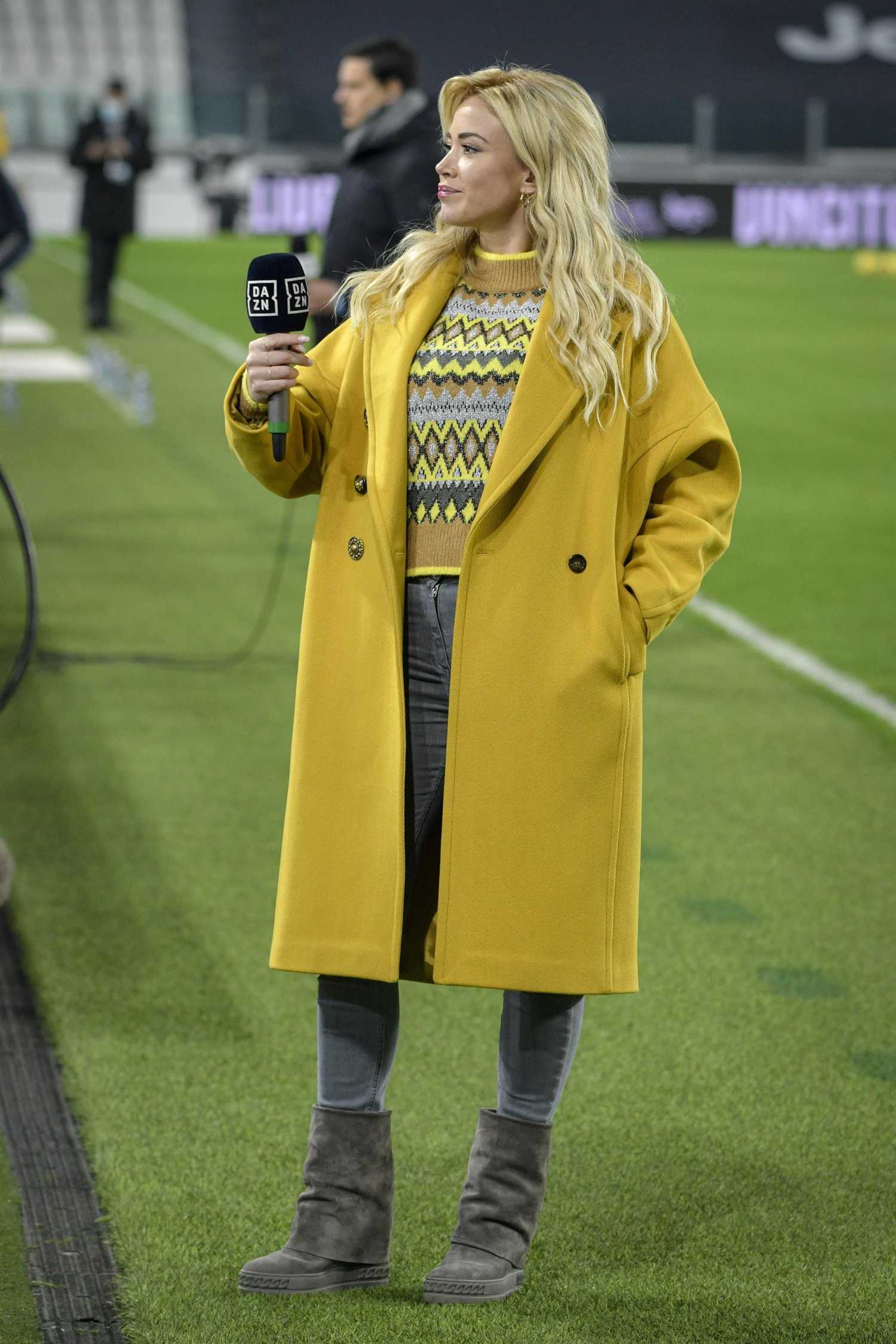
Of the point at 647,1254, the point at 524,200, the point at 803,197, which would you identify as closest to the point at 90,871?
the point at 647,1254

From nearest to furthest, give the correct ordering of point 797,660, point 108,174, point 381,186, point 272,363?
1. point 272,363
2. point 381,186
3. point 797,660
4. point 108,174

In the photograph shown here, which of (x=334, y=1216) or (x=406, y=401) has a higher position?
(x=406, y=401)

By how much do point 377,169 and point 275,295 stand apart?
400 cm

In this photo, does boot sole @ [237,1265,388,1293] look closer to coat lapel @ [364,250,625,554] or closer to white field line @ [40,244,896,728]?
coat lapel @ [364,250,625,554]

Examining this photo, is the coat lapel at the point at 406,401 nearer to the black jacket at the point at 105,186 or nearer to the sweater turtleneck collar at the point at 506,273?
the sweater turtleneck collar at the point at 506,273

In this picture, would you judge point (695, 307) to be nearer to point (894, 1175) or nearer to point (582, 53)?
point (894, 1175)

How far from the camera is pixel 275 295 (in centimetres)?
306

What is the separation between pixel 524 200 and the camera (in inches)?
124

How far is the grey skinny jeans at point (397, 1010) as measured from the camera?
3180 millimetres

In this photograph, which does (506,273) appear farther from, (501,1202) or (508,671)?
(501,1202)

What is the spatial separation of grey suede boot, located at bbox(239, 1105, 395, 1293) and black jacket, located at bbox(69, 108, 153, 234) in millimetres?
15624

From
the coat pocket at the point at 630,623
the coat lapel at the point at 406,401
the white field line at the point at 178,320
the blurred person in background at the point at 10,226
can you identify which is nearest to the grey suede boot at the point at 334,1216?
the coat pocket at the point at 630,623

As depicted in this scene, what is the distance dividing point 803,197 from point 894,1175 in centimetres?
3204

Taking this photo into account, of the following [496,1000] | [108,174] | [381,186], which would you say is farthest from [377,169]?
[108,174]
